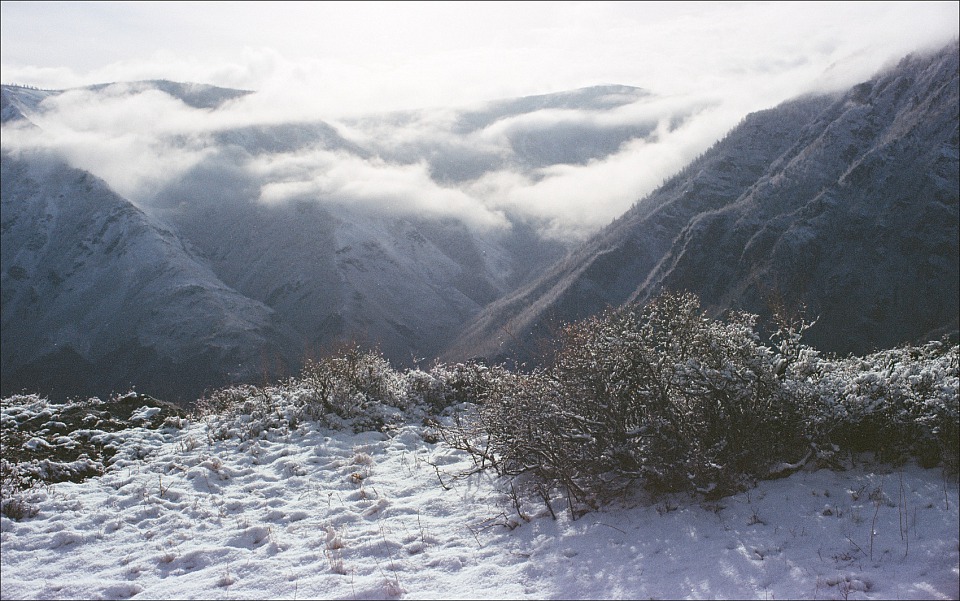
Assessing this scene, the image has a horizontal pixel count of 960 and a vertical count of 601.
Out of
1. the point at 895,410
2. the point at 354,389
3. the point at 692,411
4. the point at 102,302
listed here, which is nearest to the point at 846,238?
the point at 354,389

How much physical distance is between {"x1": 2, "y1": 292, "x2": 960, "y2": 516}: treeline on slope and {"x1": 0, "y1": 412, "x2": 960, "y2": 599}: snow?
0.30 meters

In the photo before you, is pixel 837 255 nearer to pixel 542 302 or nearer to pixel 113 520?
pixel 542 302

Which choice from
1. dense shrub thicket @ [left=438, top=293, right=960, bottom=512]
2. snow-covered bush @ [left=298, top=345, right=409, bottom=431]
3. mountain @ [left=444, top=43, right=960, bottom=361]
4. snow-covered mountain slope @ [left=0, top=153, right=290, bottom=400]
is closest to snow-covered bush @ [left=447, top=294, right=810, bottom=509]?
dense shrub thicket @ [left=438, top=293, right=960, bottom=512]

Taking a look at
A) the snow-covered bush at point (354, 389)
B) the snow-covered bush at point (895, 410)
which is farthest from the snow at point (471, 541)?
the snow-covered bush at point (354, 389)

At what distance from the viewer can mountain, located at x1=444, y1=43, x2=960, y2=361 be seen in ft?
398

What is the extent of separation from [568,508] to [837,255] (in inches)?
5508

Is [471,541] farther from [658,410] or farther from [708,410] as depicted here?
[708,410]

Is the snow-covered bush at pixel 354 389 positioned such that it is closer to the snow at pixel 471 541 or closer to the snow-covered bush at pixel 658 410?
the snow at pixel 471 541

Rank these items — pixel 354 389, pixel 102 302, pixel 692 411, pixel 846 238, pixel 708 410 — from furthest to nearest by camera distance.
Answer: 1. pixel 102 302
2. pixel 846 238
3. pixel 354 389
4. pixel 692 411
5. pixel 708 410

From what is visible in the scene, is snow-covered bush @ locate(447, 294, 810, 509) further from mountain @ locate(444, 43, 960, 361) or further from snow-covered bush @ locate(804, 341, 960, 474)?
mountain @ locate(444, 43, 960, 361)

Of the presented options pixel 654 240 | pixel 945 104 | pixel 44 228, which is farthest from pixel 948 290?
pixel 44 228

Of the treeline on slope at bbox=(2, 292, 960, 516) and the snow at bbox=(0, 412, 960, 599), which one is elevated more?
the treeline on slope at bbox=(2, 292, 960, 516)

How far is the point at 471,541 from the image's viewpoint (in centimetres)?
704

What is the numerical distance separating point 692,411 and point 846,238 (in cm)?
14296
